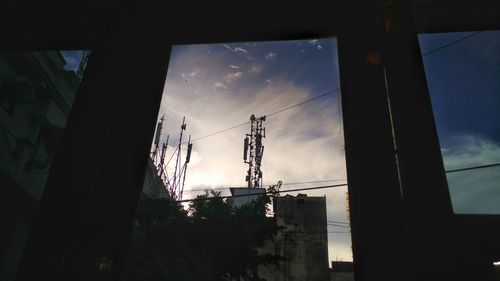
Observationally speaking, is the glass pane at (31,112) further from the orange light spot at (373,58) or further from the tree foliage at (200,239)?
the orange light spot at (373,58)

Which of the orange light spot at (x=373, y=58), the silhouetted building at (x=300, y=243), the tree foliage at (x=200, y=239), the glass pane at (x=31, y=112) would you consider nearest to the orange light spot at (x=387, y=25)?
the orange light spot at (x=373, y=58)

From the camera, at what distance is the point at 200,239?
14805 mm

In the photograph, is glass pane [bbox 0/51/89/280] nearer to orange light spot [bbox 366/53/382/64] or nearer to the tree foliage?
the tree foliage

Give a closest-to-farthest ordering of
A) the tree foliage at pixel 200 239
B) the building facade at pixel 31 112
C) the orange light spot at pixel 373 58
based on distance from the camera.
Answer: the orange light spot at pixel 373 58
the building facade at pixel 31 112
the tree foliage at pixel 200 239

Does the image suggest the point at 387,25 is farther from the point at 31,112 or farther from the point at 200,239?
the point at 200,239

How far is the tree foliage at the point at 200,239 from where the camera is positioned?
11781 mm

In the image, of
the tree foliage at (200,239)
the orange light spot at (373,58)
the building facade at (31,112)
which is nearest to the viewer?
the orange light spot at (373,58)

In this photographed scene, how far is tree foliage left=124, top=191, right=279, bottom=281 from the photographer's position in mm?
11781

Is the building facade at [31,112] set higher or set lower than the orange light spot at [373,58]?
higher

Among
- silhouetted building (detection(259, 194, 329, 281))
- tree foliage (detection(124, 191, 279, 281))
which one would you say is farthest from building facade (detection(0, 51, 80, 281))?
silhouetted building (detection(259, 194, 329, 281))

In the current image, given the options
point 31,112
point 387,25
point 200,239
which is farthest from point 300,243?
point 387,25

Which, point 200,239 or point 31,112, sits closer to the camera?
point 31,112

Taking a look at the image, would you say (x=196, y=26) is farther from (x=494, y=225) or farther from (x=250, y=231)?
(x=250, y=231)

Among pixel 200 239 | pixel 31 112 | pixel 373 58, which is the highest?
pixel 31 112
